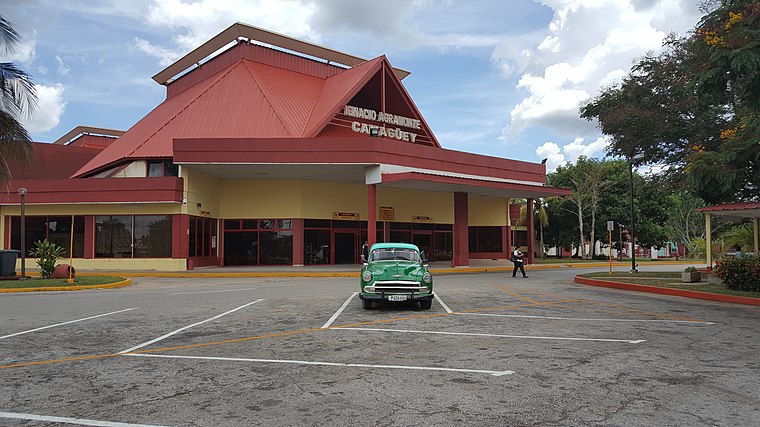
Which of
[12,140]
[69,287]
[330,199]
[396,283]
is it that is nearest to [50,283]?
[69,287]

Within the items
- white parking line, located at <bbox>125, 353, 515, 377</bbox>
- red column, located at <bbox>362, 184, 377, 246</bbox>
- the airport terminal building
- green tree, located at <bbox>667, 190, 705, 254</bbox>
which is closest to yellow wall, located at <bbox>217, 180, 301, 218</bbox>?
the airport terminal building

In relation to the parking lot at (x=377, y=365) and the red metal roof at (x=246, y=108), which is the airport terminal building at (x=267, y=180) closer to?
the red metal roof at (x=246, y=108)

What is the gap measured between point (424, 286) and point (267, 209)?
861 inches

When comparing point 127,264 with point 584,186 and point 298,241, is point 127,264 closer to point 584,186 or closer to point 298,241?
point 298,241

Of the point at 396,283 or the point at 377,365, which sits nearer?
the point at 377,365

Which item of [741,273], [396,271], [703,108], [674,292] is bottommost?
[674,292]

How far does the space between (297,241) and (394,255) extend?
1962 centimetres

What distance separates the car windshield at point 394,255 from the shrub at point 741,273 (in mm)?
10884

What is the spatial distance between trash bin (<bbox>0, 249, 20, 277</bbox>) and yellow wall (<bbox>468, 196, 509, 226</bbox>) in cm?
3044

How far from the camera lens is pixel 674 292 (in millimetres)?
17984

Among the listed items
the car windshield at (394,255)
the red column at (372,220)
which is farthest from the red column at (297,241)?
the car windshield at (394,255)

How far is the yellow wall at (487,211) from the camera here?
43250 millimetres

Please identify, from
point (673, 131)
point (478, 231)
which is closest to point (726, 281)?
point (673, 131)

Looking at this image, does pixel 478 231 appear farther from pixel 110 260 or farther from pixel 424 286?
pixel 424 286
